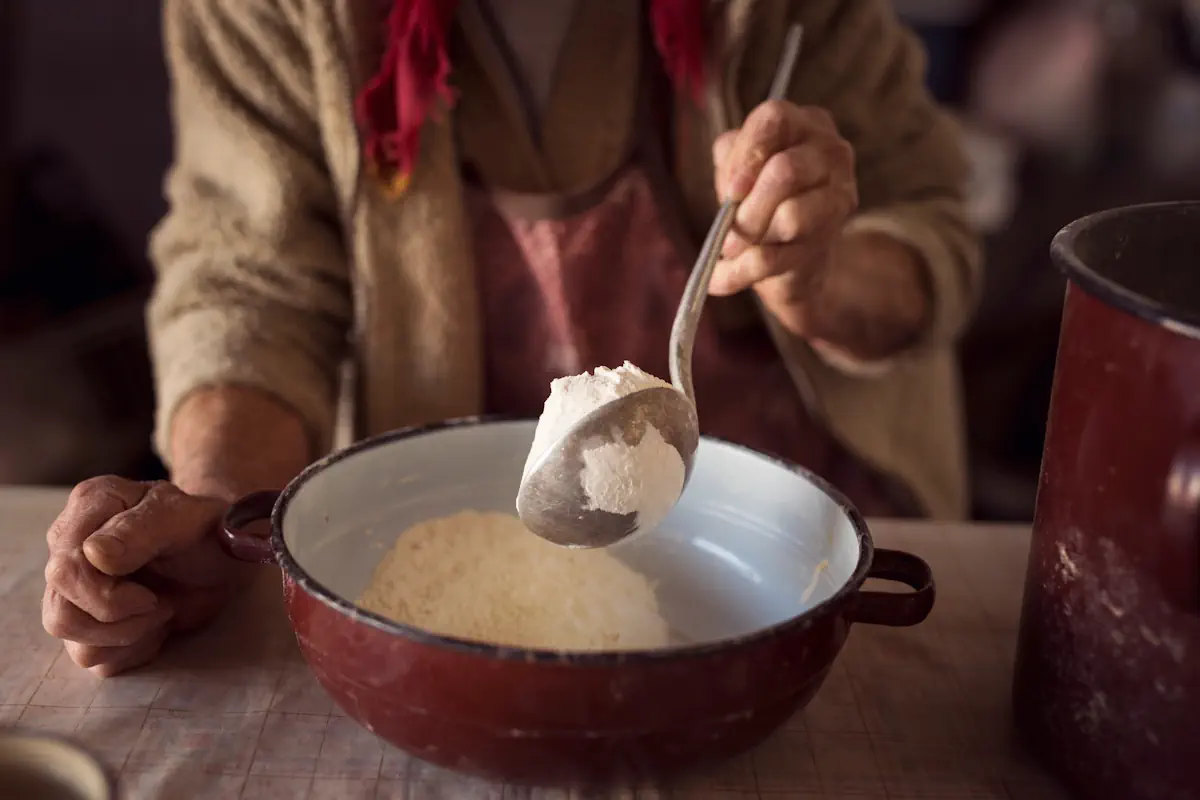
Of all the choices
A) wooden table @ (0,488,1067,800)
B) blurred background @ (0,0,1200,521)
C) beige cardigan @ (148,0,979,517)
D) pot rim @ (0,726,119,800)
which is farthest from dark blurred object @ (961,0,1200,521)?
pot rim @ (0,726,119,800)

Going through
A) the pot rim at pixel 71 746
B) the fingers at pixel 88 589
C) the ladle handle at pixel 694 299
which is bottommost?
the pot rim at pixel 71 746

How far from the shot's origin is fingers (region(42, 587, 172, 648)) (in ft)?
1.82

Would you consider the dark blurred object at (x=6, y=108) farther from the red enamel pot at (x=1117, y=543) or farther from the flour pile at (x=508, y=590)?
the red enamel pot at (x=1117, y=543)

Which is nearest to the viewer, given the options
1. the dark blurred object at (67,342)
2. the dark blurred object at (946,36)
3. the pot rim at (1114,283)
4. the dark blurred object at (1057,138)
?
the pot rim at (1114,283)

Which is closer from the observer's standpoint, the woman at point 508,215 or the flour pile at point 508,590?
the flour pile at point 508,590

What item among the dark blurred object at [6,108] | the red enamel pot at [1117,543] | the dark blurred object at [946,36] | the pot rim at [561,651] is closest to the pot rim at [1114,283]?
the red enamel pot at [1117,543]

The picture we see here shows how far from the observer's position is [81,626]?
0.55 meters

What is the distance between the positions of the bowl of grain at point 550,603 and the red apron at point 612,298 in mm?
226

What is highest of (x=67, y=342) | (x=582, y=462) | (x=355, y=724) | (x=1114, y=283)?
(x=1114, y=283)

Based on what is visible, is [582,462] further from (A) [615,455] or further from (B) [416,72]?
(B) [416,72]

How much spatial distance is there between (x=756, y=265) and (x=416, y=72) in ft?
1.08

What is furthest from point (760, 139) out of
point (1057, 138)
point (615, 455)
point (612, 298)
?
point (1057, 138)

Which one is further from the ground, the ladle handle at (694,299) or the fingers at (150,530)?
the ladle handle at (694,299)

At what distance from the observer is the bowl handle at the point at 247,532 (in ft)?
1.79
